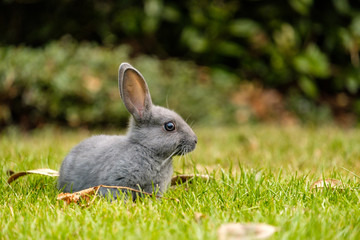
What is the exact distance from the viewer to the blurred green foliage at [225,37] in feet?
24.5

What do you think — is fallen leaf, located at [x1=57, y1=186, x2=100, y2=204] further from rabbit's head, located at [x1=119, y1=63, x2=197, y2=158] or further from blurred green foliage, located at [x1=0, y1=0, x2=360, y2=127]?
blurred green foliage, located at [x1=0, y1=0, x2=360, y2=127]

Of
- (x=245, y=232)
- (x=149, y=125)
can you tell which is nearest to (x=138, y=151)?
(x=149, y=125)

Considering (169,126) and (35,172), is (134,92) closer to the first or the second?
(169,126)

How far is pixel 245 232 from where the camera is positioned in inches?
70.8

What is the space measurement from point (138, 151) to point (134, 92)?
15.1 inches

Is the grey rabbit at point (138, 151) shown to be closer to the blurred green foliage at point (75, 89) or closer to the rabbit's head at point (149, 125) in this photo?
the rabbit's head at point (149, 125)

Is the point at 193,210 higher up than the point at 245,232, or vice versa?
the point at 245,232

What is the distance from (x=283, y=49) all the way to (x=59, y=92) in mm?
3955

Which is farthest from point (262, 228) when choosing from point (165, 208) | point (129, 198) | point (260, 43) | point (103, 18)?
point (103, 18)

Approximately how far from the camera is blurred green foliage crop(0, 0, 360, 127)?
7.45 m

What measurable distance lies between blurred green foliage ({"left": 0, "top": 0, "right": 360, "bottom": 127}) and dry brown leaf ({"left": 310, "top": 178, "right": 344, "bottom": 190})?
14.6 ft

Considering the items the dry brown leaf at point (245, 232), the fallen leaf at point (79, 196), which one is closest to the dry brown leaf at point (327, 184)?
the dry brown leaf at point (245, 232)

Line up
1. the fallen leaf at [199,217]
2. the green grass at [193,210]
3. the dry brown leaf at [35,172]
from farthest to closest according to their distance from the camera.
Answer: the dry brown leaf at [35,172], the fallen leaf at [199,217], the green grass at [193,210]

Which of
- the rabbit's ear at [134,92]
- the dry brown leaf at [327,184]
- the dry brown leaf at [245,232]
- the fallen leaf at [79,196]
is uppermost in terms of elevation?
the rabbit's ear at [134,92]
